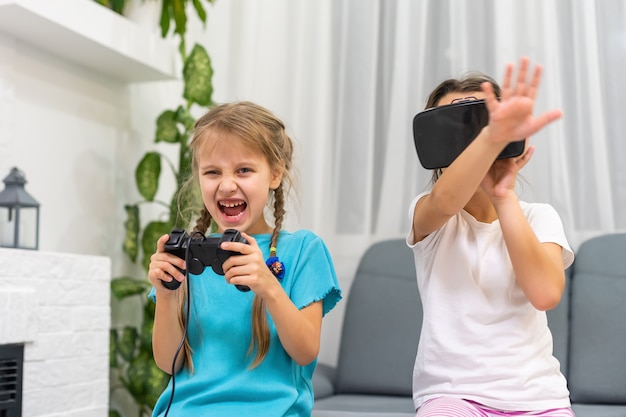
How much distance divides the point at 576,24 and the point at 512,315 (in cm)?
134

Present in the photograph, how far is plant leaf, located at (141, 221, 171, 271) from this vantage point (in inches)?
108

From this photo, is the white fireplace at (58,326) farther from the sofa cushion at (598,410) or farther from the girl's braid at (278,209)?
the sofa cushion at (598,410)

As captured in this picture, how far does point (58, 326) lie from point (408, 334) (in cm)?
105

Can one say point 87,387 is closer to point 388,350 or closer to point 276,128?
point 388,350

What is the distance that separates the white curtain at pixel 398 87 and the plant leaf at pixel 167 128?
0.99 feet

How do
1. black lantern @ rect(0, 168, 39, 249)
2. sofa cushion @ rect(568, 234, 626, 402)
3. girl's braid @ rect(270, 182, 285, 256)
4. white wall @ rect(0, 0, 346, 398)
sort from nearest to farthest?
girl's braid @ rect(270, 182, 285, 256)
sofa cushion @ rect(568, 234, 626, 402)
black lantern @ rect(0, 168, 39, 249)
white wall @ rect(0, 0, 346, 398)

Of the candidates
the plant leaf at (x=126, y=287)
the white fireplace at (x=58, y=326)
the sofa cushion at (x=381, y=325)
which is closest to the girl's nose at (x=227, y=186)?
the white fireplace at (x=58, y=326)

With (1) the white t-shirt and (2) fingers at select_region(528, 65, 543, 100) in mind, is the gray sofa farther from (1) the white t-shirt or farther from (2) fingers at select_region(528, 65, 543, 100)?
(2) fingers at select_region(528, 65, 543, 100)

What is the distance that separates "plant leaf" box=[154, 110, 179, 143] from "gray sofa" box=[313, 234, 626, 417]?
2.69 ft

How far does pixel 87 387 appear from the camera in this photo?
2383 millimetres

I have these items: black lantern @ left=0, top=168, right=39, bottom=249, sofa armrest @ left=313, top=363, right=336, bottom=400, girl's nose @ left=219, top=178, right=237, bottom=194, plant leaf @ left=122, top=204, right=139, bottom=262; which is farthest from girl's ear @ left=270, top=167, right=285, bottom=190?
plant leaf @ left=122, top=204, right=139, bottom=262

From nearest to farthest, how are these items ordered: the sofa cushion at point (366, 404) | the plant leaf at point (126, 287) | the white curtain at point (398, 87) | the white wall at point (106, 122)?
the sofa cushion at point (366, 404)
the white curtain at point (398, 87)
the white wall at point (106, 122)
the plant leaf at point (126, 287)

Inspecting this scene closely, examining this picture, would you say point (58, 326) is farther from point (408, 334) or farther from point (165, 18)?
point (165, 18)

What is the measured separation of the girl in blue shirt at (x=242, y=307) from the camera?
1314 mm
